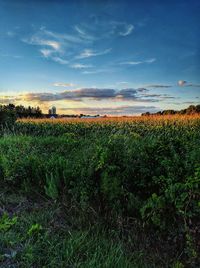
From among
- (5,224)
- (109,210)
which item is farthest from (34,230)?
(109,210)

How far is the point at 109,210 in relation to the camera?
4.29 metres

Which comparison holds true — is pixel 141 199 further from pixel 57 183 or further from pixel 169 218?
pixel 57 183

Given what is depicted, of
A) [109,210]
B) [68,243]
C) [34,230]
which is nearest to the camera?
[68,243]

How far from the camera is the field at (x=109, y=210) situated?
3281mm

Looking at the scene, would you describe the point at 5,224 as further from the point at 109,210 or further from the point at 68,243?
the point at 109,210

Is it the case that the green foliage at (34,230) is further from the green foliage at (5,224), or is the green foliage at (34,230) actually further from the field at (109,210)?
the green foliage at (5,224)

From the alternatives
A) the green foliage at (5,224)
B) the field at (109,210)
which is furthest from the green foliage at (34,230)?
the green foliage at (5,224)

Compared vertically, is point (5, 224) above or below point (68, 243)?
above

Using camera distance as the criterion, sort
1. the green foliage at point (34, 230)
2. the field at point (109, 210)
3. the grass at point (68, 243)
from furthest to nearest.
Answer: the green foliage at point (34, 230) < the field at point (109, 210) < the grass at point (68, 243)

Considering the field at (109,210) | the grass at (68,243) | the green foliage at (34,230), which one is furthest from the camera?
the green foliage at (34,230)

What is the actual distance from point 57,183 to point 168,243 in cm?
189

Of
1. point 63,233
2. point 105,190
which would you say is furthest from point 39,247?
point 105,190

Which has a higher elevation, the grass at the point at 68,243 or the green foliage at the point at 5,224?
the green foliage at the point at 5,224

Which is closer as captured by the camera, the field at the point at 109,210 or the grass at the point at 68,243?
the grass at the point at 68,243
